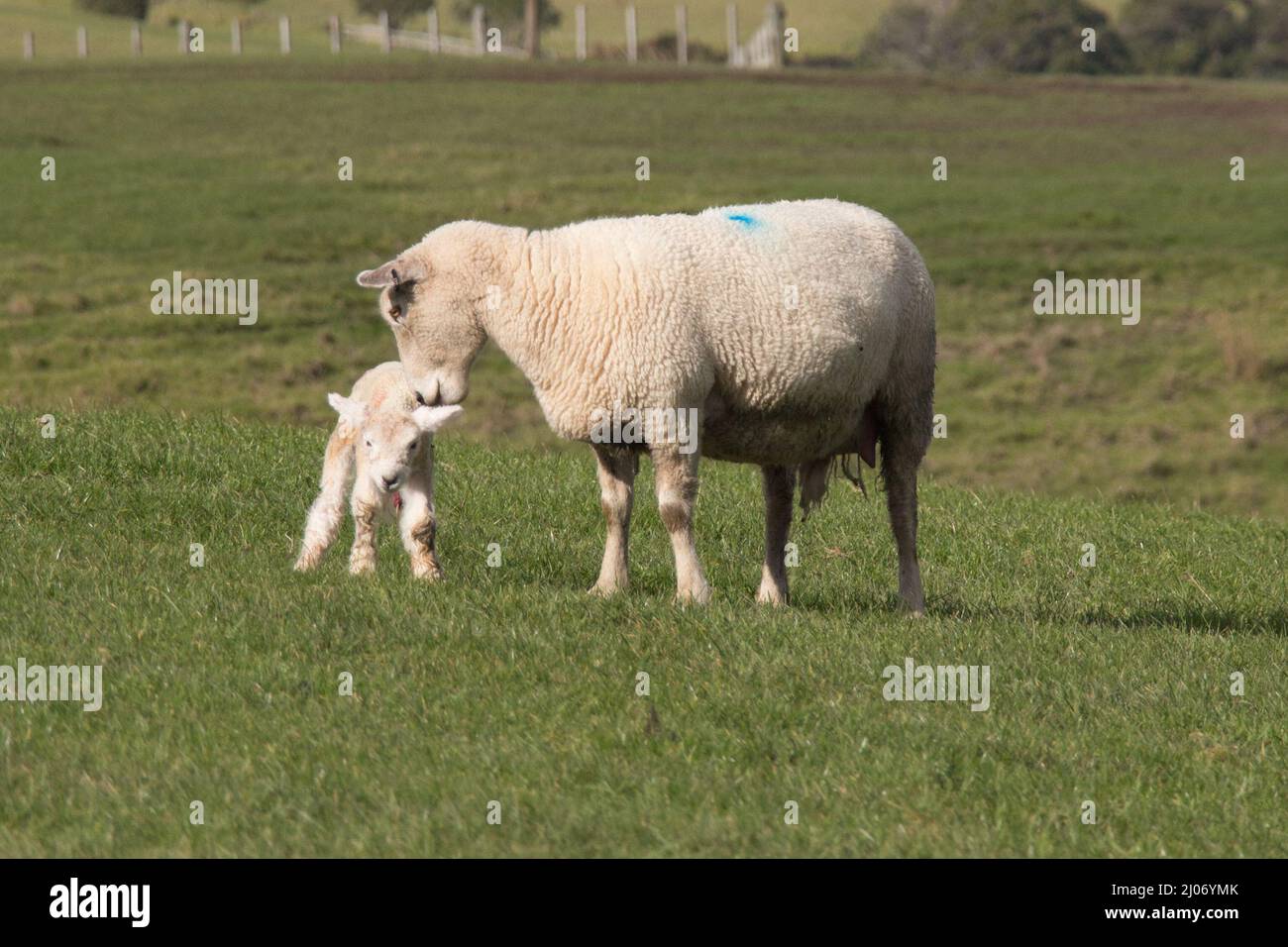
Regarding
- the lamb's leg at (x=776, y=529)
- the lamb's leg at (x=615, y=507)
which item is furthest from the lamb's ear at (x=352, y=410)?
the lamb's leg at (x=776, y=529)

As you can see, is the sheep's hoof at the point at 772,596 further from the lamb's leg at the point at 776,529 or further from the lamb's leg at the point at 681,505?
the lamb's leg at the point at 681,505

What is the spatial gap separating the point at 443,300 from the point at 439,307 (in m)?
0.04

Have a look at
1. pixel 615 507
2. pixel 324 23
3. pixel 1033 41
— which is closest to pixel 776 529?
pixel 615 507

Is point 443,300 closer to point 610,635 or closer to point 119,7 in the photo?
point 610,635

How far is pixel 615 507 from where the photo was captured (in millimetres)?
9305

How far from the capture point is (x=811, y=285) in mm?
9133

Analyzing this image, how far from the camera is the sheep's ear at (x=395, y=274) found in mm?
8789

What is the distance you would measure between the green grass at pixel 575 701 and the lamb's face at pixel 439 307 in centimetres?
106

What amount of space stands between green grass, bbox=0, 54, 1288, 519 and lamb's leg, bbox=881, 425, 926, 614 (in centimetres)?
747

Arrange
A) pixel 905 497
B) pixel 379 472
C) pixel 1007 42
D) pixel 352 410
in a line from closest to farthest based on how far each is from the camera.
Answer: pixel 379 472, pixel 352 410, pixel 905 497, pixel 1007 42

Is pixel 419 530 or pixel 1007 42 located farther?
pixel 1007 42

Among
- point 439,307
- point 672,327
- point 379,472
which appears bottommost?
point 379,472

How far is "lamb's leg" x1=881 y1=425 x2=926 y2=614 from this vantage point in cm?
993

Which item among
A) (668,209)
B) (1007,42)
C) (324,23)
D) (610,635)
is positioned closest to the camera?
(610,635)
